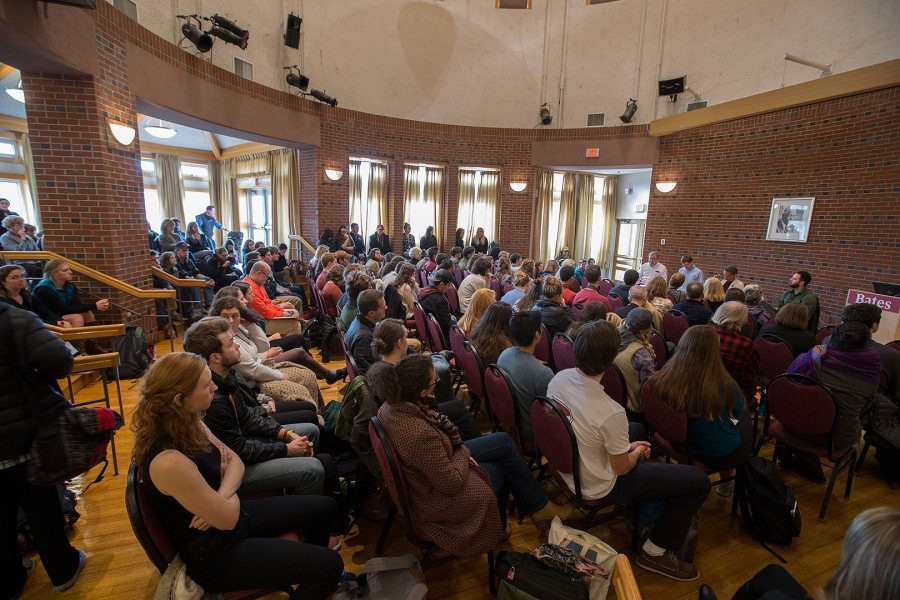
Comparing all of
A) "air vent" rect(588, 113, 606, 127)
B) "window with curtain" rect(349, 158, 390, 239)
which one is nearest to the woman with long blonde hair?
"window with curtain" rect(349, 158, 390, 239)

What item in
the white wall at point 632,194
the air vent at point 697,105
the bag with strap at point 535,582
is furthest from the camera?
the white wall at point 632,194

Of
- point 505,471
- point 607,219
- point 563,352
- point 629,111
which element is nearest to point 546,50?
point 629,111

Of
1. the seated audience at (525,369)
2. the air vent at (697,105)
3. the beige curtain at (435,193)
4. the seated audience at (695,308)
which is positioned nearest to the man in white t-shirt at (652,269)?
the air vent at (697,105)

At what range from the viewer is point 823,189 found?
7.11 metres

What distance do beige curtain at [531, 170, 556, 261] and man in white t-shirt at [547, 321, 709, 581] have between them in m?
10.1

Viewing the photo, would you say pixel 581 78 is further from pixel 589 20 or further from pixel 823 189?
pixel 823 189

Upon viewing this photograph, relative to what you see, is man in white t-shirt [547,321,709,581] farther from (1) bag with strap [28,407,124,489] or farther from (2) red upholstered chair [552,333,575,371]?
(1) bag with strap [28,407,124,489]

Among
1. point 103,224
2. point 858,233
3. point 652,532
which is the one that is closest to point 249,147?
point 103,224

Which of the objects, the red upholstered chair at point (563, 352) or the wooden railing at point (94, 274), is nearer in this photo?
the red upholstered chair at point (563, 352)

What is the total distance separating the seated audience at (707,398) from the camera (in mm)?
2232

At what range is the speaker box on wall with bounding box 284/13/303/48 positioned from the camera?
8042 millimetres

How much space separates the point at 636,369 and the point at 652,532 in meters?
0.99

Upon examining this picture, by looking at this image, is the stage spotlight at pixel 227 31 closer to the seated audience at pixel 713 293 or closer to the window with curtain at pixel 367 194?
the window with curtain at pixel 367 194

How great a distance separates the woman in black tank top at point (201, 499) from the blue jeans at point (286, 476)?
0.89 ft
